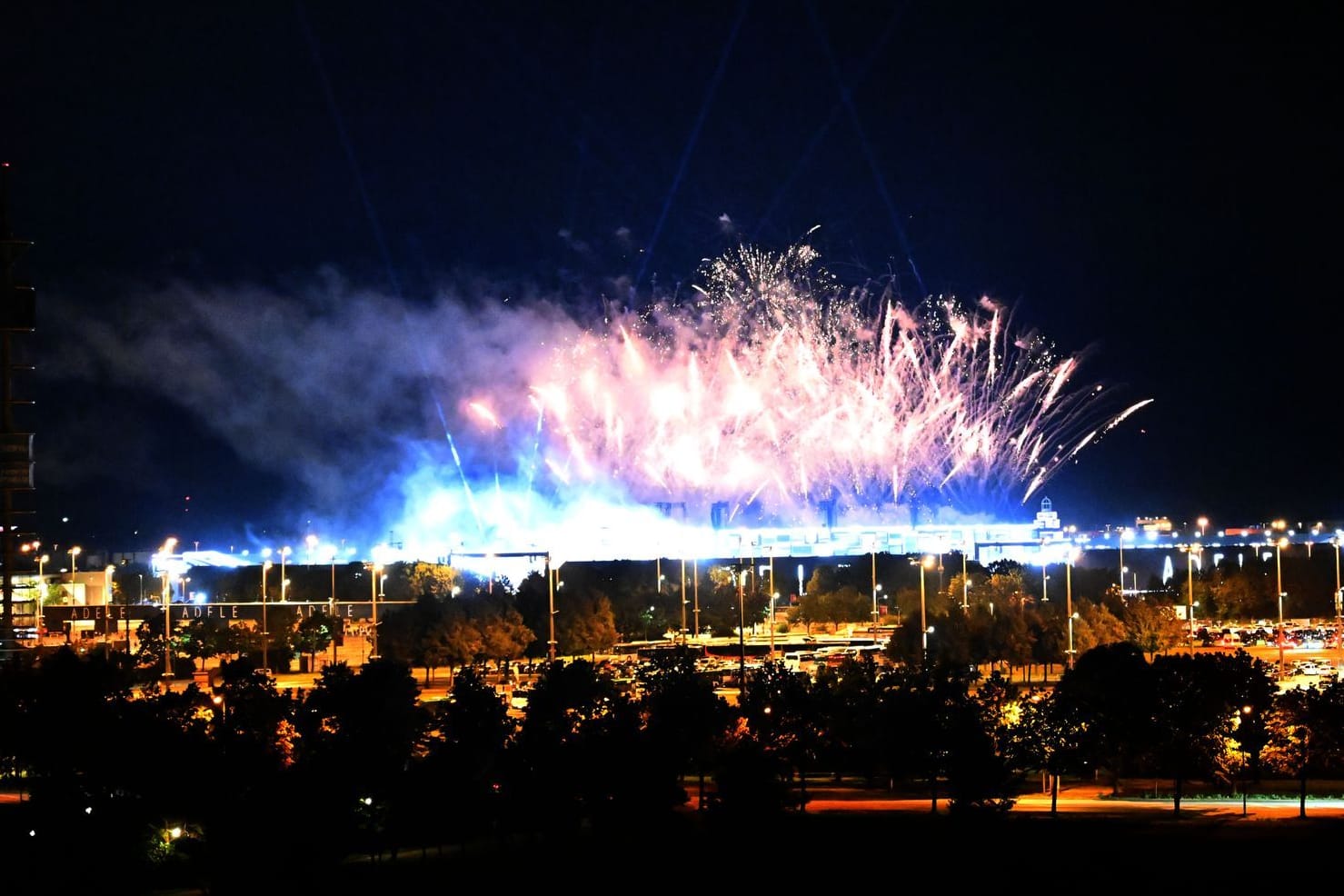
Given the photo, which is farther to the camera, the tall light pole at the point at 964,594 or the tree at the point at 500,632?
the tall light pole at the point at 964,594

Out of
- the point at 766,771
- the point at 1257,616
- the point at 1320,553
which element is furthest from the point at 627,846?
the point at 1320,553

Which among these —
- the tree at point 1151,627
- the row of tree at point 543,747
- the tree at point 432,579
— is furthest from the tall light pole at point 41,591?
the row of tree at point 543,747

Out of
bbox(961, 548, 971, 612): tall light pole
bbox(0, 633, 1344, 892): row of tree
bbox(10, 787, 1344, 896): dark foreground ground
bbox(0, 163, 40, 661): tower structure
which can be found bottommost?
bbox(10, 787, 1344, 896): dark foreground ground

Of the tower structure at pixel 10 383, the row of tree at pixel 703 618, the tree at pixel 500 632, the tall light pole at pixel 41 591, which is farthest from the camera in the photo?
the tall light pole at pixel 41 591

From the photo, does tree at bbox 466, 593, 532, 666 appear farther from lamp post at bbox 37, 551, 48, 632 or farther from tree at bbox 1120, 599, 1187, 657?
tree at bbox 1120, 599, 1187, 657

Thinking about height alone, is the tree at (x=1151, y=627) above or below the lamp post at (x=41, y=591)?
below

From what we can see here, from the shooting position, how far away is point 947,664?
97.0ft

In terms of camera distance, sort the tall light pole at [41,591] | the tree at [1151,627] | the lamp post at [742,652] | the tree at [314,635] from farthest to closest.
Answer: the tall light pole at [41,591]
the tree at [314,635]
the tree at [1151,627]
the lamp post at [742,652]

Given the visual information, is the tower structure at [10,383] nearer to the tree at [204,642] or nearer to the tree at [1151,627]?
the tree at [204,642]

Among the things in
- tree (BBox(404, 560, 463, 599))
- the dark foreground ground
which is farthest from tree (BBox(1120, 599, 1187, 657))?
tree (BBox(404, 560, 463, 599))

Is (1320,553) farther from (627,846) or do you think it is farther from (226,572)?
(627,846)

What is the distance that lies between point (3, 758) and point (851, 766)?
666 inches

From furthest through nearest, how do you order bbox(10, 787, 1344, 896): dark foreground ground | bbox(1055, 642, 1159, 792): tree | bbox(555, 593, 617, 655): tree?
bbox(555, 593, 617, 655): tree, bbox(1055, 642, 1159, 792): tree, bbox(10, 787, 1344, 896): dark foreground ground

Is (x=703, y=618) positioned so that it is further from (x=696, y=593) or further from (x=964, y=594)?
(x=964, y=594)
